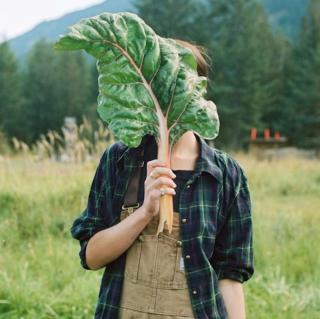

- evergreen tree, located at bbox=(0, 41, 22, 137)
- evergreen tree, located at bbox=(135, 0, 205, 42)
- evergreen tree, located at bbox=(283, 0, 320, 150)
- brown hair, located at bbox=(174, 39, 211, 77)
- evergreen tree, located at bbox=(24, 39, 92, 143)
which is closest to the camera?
brown hair, located at bbox=(174, 39, 211, 77)

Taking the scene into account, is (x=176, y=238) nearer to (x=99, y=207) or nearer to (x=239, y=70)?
(x=99, y=207)

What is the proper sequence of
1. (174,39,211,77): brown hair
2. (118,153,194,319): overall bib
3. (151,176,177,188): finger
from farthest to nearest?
(174,39,211,77): brown hair, (118,153,194,319): overall bib, (151,176,177,188): finger

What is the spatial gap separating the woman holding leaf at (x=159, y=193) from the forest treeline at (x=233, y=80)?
2910cm

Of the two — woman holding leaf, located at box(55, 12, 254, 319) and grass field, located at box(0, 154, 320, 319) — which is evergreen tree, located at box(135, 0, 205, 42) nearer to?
grass field, located at box(0, 154, 320, 319)

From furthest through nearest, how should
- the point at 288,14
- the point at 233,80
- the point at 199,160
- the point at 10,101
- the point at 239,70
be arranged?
the point at 288,14 → the point at 10,101 → the point at 239,70 → the point at 233,80 → the point at 199,160

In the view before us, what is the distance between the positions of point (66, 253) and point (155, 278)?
337 centimetres

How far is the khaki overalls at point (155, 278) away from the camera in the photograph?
1.81 m

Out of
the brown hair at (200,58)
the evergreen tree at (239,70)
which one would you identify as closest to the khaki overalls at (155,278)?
the brown hair at (200,58)

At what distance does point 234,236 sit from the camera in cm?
197

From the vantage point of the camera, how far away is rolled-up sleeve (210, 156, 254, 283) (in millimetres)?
1965

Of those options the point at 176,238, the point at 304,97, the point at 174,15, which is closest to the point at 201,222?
the point at 176,238

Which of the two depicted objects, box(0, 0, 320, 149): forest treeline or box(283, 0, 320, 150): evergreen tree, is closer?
box(283, 0, 320, 150): evergreen tree

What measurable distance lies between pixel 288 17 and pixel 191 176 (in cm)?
9855

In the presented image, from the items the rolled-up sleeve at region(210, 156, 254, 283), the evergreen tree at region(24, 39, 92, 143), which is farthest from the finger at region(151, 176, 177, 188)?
the evergreen tree at region(24, 39, 92, 143)
